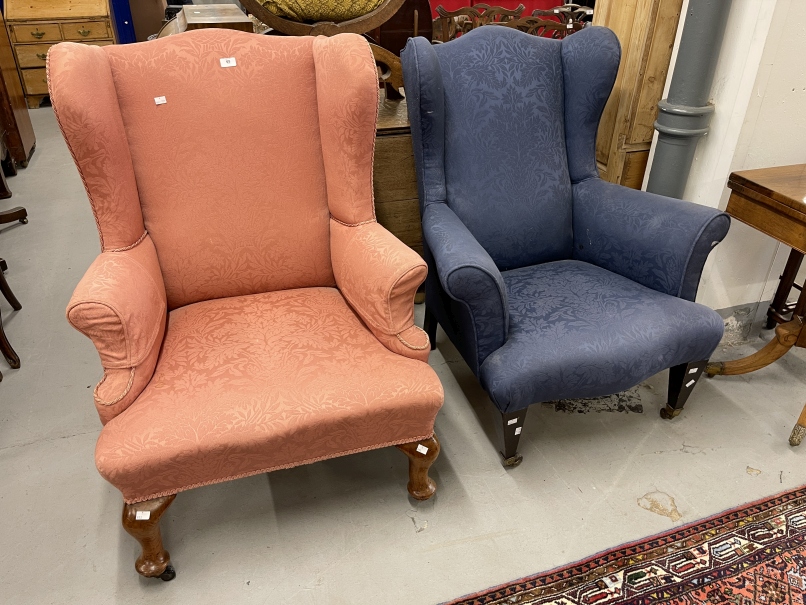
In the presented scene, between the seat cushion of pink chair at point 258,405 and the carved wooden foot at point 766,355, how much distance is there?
3.85 ft

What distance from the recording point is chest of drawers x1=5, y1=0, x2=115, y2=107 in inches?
192

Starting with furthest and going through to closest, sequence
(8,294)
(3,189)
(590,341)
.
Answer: (3,189), (8,294), (590,341)

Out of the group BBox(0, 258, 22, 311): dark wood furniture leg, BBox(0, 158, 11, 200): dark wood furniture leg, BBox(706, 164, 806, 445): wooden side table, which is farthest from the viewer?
BBox(0, 158, 11, 200): dark wood furniture leg

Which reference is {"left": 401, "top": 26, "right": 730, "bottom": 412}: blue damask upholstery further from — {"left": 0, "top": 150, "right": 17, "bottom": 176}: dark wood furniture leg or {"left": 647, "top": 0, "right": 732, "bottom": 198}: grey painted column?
{"left": 0, "top": 150, "right": 17, "bottom": 176}: dark wood furniture leg

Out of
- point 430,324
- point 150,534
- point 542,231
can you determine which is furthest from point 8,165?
point 542,231

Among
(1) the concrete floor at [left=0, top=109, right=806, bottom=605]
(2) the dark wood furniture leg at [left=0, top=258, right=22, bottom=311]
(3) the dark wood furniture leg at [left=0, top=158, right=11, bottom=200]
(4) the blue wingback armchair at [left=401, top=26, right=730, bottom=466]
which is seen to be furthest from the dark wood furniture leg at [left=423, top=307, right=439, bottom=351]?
(3) the dark wood furniture leg at [left=0, top=158, right=11, bottom=200]

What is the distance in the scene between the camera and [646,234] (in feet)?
5.54

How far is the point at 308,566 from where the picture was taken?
1.37 metres

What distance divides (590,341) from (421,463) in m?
0.52

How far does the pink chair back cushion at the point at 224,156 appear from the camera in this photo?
4.79ft

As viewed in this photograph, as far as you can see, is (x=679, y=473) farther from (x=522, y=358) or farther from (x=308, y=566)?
(x=308, y=566)

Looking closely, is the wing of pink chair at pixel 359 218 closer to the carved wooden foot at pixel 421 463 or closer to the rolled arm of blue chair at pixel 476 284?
the rolled arm of blue chair at pixel 476 284

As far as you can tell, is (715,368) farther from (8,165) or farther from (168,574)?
(8,165)

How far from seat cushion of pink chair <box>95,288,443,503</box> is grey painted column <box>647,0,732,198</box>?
1165 mm
